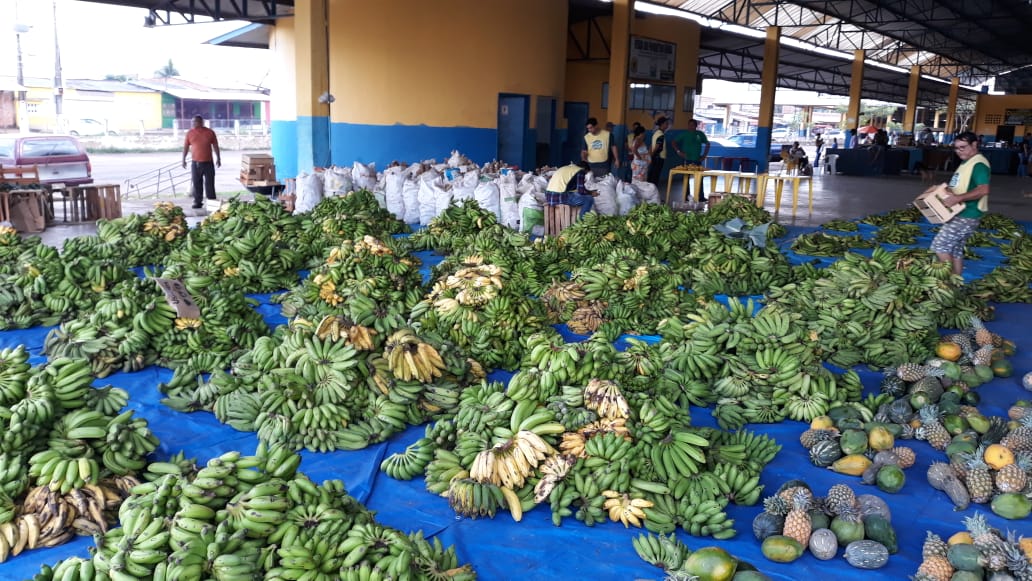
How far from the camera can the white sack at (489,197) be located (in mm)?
10898

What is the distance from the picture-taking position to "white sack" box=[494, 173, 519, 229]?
1080cm

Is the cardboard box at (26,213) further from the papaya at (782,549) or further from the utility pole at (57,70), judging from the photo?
the utility pole at (57,70)

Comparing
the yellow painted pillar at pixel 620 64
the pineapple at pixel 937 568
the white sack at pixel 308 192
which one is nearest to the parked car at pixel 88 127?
the yellow painted pillar at pixel 620 64

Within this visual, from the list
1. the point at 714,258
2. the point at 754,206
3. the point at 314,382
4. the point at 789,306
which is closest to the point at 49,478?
the point at 314,382

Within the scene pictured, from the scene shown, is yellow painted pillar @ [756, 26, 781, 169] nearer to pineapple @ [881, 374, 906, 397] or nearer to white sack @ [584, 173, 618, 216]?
white sack @ [584, 173, 618, 216]

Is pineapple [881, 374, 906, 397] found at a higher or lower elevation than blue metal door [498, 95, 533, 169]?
lower

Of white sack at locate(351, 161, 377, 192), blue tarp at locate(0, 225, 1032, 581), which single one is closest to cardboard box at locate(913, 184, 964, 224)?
blue tarp at locate(0, 225, 1032, 581)

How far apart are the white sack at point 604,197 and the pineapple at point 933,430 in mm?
6885

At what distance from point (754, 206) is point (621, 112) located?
723 cm

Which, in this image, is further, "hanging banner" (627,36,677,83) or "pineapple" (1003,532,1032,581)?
"hanging banner" (627,36,677,83)

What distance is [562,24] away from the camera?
Answer: 16922 mm

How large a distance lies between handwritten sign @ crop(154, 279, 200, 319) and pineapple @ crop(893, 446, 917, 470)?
4.82 m

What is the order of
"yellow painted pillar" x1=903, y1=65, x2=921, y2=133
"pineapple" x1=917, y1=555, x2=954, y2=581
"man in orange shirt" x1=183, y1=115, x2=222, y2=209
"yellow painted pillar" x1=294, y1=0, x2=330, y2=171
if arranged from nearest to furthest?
1. "pineapple" x1=917, y1=555, x2=954, y2=581
2. "yellow painted pillar" x1=294, y1=0, x2=330, y2=171
3. "man in orange shirt" x1=183, y1=115, x2=222, y2=209
4. "yellow painted pillar" x1=903, y1=65, x2=921, y2=133

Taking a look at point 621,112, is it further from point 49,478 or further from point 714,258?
point 49,478
